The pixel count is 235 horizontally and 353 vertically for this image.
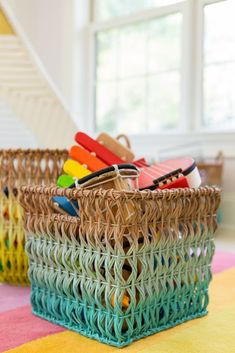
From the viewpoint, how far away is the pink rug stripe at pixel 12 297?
116cm

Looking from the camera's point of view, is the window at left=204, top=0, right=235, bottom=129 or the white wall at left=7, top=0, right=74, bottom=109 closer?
the window at left=204, top=0, right=235, bottom=129

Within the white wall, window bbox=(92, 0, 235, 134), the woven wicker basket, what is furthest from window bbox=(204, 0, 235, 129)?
the woven wicker basket

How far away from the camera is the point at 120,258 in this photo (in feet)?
2.82

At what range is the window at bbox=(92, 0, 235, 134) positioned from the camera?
9.20 feet

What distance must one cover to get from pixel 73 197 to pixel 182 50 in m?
2.16

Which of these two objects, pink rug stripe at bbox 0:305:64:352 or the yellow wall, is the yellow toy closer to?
pink rug stripe at bbox 0:305:64:352

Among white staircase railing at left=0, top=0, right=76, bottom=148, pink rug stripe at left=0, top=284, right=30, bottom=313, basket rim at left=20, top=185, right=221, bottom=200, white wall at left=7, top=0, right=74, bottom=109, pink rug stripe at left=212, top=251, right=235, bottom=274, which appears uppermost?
white wall at left=7, top=0, right=74, bottom=109

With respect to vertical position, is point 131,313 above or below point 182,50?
below

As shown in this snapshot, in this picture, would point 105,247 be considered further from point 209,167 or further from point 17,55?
point 209,167

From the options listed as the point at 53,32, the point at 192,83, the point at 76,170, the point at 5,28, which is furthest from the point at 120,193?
the point at 53,32

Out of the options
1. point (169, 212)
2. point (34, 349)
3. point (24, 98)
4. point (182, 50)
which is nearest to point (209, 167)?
point (182, 50)

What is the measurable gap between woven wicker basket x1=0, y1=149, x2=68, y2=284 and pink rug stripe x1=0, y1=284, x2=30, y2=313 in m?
0.03

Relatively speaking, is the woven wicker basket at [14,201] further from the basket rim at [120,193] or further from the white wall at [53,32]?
the white wall at [53,32]

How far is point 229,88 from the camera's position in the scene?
2.79 m
